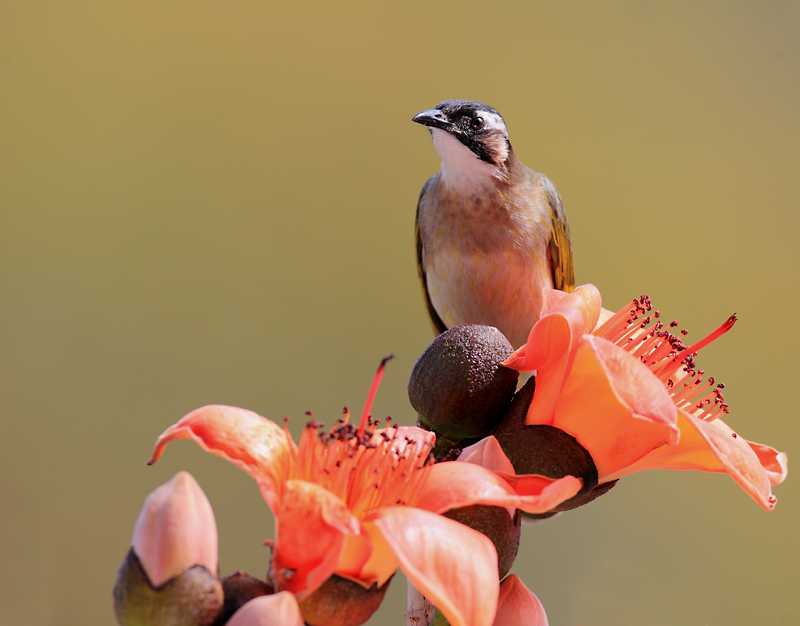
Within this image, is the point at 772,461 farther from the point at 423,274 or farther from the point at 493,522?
the point at 423,274

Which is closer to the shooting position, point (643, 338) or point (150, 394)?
point (643, 338)

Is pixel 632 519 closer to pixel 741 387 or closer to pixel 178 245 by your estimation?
pixel 741 387

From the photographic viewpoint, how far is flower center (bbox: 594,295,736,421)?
51 centimetres

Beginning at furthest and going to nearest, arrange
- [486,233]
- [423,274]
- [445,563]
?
1. [423,274]
2. [486,233]
3. [445,563]

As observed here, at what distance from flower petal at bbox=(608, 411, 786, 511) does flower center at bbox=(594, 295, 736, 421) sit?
2.7 inches

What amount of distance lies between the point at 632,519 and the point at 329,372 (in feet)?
3.30

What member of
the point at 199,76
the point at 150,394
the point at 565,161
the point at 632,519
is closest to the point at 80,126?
the point at 199,76

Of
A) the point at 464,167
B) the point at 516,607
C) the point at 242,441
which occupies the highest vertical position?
the point at 464,167

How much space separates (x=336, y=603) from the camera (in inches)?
14.6

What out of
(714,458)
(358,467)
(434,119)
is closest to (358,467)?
(358,467)

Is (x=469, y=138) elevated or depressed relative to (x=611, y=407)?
elevated

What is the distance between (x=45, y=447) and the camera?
6.65 ft

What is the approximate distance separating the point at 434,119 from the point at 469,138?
0.09m

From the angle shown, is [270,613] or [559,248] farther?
[559,248]
